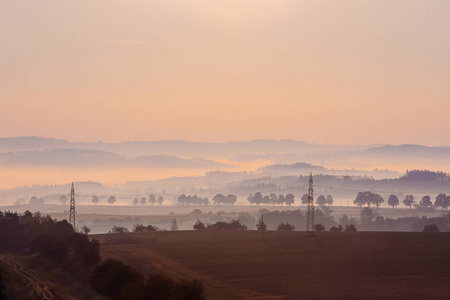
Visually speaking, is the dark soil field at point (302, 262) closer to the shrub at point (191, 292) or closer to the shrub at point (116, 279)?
the shrub at point (116, 279)

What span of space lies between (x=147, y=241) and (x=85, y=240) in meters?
39.2

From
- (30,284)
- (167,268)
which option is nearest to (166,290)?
(30,284)

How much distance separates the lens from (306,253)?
128 metres

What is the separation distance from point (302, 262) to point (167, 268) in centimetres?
2619

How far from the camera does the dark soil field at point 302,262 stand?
86.6 meters

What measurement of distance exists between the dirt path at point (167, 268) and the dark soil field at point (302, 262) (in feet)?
0.44

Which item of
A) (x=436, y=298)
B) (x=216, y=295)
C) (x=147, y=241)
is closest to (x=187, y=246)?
(x=147, y=241)

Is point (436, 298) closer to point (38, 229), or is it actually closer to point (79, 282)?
point (79, 282)

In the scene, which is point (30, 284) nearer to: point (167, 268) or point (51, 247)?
point (167, 268)

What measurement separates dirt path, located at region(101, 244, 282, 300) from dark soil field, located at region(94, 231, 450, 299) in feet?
0.44

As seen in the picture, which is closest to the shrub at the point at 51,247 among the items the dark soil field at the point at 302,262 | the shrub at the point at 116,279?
the dark soil field at the point at 302,262

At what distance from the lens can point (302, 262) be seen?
115 metres

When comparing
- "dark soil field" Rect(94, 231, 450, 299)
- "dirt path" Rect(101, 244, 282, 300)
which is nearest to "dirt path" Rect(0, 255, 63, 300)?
"dirt path" Rect(101, 244, 282, 300)

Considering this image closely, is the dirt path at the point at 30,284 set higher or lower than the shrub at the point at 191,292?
lower
